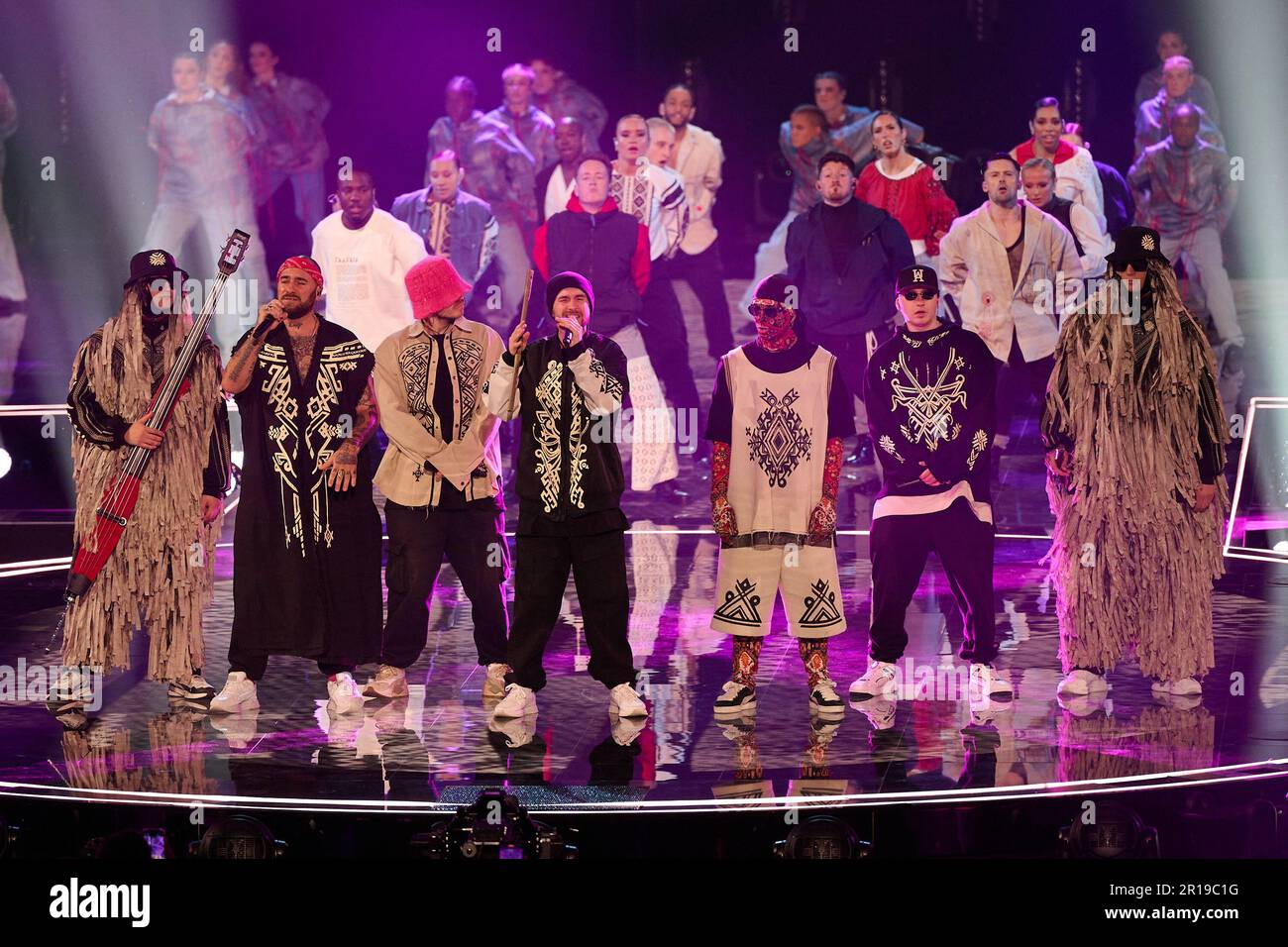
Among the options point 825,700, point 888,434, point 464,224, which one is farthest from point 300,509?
point 464,224

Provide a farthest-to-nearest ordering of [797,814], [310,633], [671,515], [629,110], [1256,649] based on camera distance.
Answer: [629,110]
[671,515]
[1256,649]
[310,633]
[797,814]

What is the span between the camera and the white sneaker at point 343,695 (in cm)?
638

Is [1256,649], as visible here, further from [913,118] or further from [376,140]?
[376,140]

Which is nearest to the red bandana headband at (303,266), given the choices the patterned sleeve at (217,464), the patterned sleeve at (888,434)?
the patterned sleeve at (217,464)

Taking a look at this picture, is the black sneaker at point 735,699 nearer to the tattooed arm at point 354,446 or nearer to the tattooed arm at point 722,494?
the tattooed arm at point 722,494

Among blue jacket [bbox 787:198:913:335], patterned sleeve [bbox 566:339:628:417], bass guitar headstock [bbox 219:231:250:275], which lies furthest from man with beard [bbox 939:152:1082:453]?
bass guitar headstock [bbox 219:231:250:275]

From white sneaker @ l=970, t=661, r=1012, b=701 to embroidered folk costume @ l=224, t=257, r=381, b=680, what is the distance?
81.3 inches

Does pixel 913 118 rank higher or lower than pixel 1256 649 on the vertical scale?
higher

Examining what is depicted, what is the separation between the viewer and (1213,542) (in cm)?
641

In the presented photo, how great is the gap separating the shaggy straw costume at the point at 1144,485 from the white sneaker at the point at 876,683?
2.02 feet

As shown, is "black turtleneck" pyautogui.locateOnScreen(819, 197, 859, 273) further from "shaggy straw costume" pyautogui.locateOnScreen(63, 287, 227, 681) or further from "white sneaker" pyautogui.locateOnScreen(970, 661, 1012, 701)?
"shaggy straw costume" pyautogui.locateOnScreen(63, 287, 227, 681)

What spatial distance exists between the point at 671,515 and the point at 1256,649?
3846 mm
